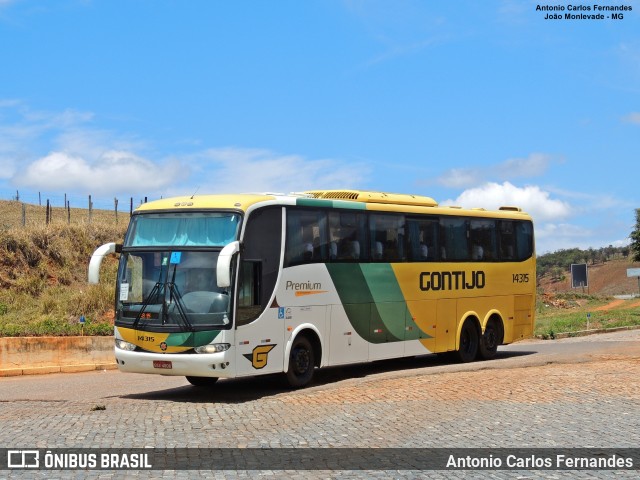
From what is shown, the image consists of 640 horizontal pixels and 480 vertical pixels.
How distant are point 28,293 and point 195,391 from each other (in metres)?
18.7

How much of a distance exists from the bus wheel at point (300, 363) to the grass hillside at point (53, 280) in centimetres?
1112

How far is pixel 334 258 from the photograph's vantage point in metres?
18.2

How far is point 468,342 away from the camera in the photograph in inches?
890

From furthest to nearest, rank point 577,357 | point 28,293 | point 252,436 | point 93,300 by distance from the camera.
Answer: point 28,293 < point 93,300 < point 577,357 < point 252,436

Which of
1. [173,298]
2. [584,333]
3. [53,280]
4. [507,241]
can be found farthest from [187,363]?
[584,333]

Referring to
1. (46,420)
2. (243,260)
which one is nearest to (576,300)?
(243,260)

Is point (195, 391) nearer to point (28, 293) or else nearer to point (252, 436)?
point (252, 436)

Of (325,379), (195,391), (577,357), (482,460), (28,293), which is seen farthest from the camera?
(28,293)

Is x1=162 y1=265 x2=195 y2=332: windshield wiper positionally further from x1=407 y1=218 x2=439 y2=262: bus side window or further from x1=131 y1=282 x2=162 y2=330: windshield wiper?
x1=407 y1=218 x2=439 y2=262: bus side window

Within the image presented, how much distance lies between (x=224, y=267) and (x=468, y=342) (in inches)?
390

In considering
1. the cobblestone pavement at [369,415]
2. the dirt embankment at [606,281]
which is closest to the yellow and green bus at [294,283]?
the cobblestone pavement at [369,415]

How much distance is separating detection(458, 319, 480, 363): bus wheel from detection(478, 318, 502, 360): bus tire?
203 millimetres

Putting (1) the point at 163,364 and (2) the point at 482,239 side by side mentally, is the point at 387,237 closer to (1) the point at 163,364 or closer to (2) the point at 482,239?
(2) the point at 482,239

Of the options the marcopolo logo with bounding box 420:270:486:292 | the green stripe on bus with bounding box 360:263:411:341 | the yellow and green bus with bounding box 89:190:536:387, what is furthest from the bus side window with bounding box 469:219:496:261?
the green stripe on bus with bounding box 360:263:411:341
